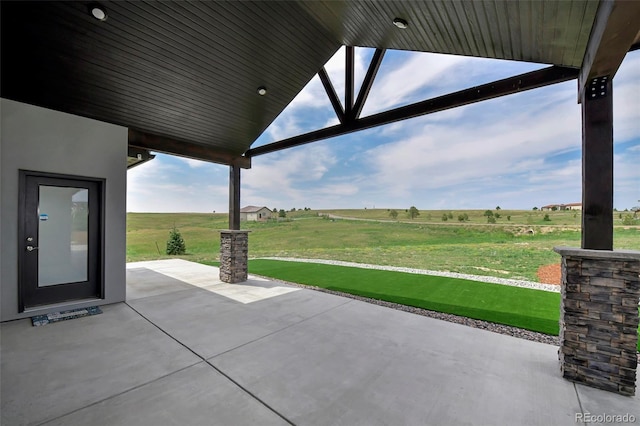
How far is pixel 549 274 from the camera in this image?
7.42 meters

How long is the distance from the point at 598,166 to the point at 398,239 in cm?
1155

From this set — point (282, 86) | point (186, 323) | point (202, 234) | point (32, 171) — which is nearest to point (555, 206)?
point (282, 86)

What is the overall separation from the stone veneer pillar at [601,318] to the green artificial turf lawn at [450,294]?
1.23m

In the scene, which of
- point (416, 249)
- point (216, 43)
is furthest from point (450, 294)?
point (416, 249)

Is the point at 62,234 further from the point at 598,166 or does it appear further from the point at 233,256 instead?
the point at 598,166

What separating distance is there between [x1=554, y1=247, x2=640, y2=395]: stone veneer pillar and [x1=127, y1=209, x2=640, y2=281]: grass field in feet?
15.0

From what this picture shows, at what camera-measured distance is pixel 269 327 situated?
361 cm

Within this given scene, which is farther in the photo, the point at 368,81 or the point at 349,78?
the point at 349,78

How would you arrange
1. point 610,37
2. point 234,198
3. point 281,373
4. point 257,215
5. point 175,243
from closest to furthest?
1. point 610,37
2. point 281,373
3. point 234,198
4. point 175,243
5. point 257,215

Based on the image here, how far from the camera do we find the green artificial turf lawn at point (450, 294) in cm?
400

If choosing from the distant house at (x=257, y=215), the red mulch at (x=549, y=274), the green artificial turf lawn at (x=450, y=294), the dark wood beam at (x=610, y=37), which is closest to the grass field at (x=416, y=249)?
the green artificial turf lawn at (x=450, y=294)

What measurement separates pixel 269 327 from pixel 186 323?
1247 mm

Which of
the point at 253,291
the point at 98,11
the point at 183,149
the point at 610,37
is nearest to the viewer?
the point at 610,37

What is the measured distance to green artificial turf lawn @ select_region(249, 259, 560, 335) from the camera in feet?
13.1
